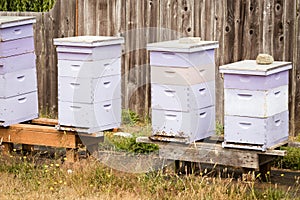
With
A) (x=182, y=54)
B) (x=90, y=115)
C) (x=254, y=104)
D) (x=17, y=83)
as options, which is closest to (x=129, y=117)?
(x=17, y=83)

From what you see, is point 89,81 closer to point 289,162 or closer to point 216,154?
point 216,154

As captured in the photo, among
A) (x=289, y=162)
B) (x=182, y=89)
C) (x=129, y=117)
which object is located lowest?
(x=289, y=162)

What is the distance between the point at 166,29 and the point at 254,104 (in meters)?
3.36

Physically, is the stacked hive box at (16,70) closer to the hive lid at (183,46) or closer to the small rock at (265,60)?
the hive lid at (183,46)

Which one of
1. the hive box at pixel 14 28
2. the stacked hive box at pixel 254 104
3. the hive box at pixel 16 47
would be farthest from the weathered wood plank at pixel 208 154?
the hive box at pixel 14 28

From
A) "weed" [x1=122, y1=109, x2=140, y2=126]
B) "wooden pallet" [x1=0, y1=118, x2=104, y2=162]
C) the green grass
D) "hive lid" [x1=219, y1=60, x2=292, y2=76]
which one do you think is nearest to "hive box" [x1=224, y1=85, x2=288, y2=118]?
"hive lid" [x1=219, y1=60, x2=292, y2=76]

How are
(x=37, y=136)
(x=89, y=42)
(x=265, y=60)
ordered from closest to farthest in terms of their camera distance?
(x=265, y=60)
(x=89, y=42)
(x=37, y=136)

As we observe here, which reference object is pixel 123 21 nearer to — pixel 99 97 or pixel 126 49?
pixel 126 49

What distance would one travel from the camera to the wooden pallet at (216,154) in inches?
302

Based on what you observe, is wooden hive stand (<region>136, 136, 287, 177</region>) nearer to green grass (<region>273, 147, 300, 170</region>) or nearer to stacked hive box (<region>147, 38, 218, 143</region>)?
stacked hive box (<region>147, 38, 218, 143</region>)

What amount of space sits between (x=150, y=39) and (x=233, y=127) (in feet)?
11.1

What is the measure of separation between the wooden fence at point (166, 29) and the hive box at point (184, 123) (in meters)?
2.11

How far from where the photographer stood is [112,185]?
7.63m

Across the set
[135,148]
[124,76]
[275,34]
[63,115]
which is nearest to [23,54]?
[63,115]
